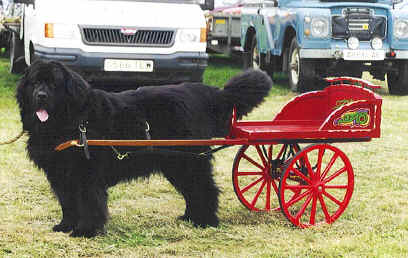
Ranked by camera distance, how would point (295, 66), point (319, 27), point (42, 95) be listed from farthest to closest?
point (295, 66) → point (319, 27) → point (42, 95)

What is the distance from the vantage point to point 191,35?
9.87 m

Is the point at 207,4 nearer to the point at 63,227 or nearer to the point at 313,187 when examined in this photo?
the point at 313,187

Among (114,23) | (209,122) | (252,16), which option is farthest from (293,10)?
(209,122)

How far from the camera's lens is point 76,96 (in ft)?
14.6

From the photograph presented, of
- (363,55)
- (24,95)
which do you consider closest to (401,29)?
(363,55)

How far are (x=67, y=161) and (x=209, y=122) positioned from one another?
1004 mm

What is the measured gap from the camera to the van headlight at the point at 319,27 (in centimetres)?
1124

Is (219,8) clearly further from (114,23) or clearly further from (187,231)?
(187,231)

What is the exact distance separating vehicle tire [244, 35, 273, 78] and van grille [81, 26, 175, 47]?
12.5 feet

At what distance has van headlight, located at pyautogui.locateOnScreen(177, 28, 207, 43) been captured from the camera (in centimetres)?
982

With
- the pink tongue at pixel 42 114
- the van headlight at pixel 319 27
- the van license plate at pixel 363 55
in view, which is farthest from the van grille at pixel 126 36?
the pink tongue at pixel 42 114

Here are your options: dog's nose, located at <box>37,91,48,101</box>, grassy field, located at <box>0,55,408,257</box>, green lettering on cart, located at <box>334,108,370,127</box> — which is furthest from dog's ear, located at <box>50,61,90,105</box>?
green lettering on cart, located at <box>334,108,370,127</box>

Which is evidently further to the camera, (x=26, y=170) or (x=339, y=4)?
(x=339, y=4)

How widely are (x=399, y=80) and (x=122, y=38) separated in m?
5.15
